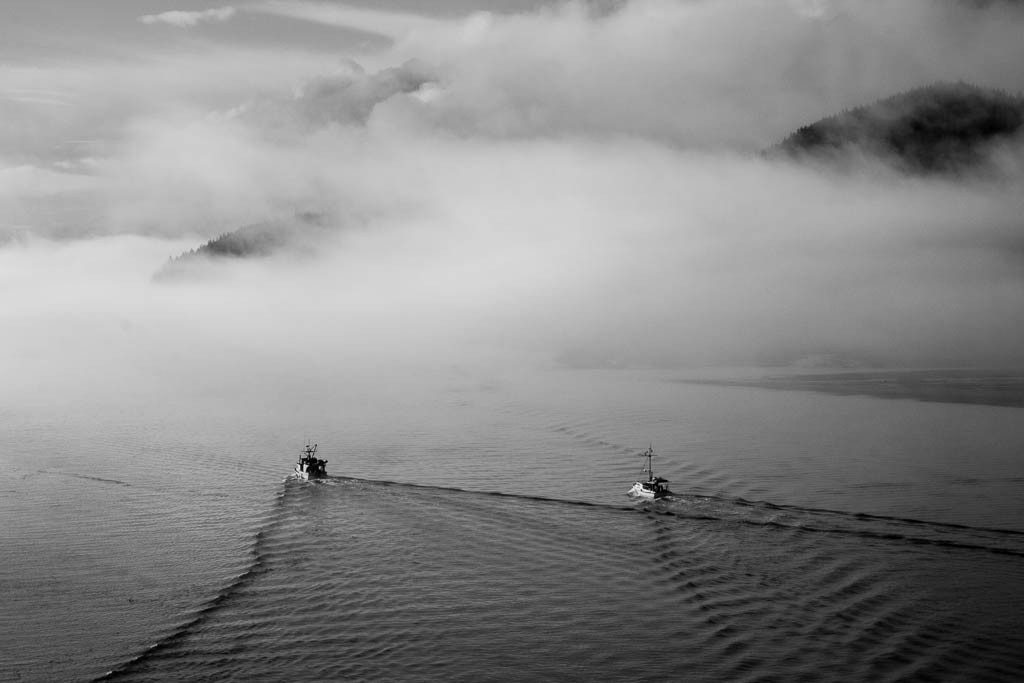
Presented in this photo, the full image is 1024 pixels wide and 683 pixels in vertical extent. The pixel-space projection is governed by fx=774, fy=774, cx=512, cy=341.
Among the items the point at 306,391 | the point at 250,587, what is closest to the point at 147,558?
the point at 250,587

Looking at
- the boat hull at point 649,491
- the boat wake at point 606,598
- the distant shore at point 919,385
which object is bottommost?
the boat wake at point 606,598

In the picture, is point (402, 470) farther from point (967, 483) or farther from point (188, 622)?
point (967, 483)

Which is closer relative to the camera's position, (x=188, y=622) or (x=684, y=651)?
(x=684, y=651)

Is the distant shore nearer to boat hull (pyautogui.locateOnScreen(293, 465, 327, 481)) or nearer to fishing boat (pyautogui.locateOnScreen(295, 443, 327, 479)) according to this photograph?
fishing boat (pyautogui.locateOnScreen(295, 443, 327, 479))

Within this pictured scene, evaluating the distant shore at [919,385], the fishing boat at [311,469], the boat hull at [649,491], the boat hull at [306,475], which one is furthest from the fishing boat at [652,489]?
the distant shore at [919,385]

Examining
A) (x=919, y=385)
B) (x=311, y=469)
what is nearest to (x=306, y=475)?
(x=311, y=469)

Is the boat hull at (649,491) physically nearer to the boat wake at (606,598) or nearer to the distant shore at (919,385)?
the boat wake at (606,598)

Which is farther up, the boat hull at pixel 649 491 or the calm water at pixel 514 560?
the boat hull at pixel 649 491

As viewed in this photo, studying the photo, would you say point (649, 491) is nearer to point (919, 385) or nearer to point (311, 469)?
point (311, 469)

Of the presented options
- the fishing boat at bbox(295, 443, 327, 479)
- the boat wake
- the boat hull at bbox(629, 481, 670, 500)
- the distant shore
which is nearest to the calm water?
the boat wake

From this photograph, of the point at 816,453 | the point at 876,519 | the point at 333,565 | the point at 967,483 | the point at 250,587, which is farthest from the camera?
the point at 816,453
